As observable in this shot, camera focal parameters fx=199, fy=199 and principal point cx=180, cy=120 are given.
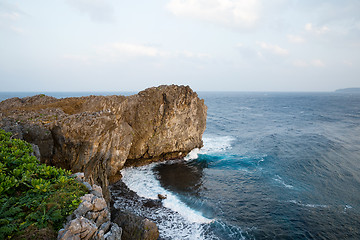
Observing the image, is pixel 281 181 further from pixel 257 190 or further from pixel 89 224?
pixel 89 224

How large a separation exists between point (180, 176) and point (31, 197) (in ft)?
74.7

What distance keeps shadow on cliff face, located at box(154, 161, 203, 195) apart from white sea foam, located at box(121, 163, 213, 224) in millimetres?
1145

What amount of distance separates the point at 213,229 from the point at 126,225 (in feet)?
26.1

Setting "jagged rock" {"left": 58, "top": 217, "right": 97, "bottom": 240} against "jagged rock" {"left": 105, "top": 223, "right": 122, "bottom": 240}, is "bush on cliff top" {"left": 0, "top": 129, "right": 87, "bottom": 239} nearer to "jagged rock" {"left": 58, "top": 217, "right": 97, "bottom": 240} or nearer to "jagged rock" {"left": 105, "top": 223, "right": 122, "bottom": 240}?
"jagged rock" {"left": 58, "top": 217, "right": 97, "bottom": 240}

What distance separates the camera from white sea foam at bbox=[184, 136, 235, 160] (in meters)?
38.5

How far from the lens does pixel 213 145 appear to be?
45.1m

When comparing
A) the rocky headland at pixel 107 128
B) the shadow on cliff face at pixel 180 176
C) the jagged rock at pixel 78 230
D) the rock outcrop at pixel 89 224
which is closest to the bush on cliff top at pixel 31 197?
the rock outcrop at pixel 89 224

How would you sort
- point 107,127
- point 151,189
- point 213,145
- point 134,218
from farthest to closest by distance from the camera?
point 213,145 < point 151,189 < point 107,127 < point 134,218

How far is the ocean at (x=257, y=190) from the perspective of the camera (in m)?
18.8

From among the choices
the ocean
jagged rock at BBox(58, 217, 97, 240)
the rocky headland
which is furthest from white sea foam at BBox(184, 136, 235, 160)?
jagged rock at BBox(58, 217, 97, 240)

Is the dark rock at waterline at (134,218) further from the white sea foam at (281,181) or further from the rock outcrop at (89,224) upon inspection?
the white sea foam at (281,181)

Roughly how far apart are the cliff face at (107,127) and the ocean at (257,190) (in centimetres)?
357

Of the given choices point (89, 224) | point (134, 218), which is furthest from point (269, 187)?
point (89, 224)

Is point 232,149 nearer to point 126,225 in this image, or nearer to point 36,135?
point 126,225
